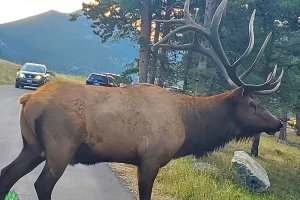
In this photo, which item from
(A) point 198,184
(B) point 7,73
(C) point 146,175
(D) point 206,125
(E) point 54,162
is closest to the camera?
(E) point 54,162

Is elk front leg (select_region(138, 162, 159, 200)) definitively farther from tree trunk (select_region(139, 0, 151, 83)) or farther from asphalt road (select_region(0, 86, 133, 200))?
tree trunk (select_region(139, 0, 151, 83))

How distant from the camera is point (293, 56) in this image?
57.1 feet

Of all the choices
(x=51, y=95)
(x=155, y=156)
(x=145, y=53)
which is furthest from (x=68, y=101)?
(x=145, y=53)

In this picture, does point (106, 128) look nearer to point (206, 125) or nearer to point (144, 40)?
point (206, 125)

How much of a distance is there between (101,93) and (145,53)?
16.3 meters

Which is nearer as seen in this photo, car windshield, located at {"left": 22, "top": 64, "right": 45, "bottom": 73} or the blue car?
car windshield, located at {"left": 22, "top": 64, "right": 45, "bottom": 73}

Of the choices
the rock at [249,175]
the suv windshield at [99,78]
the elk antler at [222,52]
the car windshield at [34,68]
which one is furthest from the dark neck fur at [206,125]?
the suv windshield at [99,78]

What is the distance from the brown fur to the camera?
5672 millimetres

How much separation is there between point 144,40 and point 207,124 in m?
15.4

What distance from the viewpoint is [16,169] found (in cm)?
598

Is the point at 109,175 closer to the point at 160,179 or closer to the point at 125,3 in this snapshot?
the point at 160,179

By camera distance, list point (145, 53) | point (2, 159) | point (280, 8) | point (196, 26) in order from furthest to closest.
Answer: point (145, 53) < point (280, 8) < point (2, 159) < point (196, 26)

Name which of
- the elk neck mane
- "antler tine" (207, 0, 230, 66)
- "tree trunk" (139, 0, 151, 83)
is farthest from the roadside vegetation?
"tree trunk" (139, 0, 151, 83)

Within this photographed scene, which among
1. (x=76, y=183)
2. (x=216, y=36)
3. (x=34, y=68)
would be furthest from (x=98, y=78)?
(x=216, y=36)
